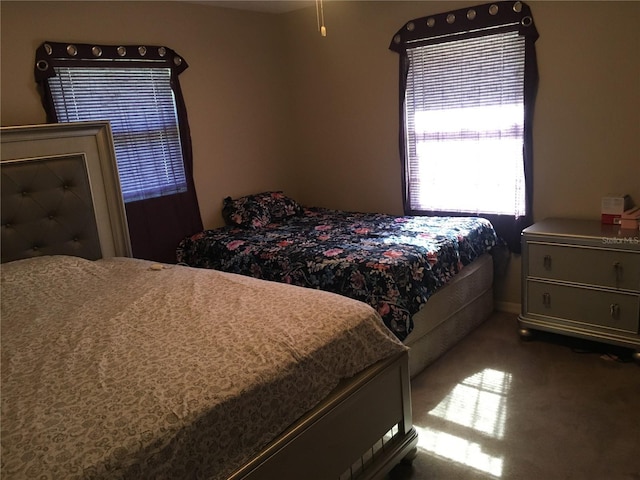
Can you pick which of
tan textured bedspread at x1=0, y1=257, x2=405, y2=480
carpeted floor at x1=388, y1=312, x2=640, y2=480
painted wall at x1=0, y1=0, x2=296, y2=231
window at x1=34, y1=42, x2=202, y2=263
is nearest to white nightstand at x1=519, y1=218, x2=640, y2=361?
carpeted floor at x1=388, y1=312, x2=640, y2=480

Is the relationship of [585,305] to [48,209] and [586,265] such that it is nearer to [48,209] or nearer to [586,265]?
[586,265]

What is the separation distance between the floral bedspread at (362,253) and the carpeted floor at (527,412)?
45cm

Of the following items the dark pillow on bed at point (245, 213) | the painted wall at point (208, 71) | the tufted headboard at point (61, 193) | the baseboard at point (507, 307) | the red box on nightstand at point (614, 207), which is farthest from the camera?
the dark pillow on bed at point (245, 213)

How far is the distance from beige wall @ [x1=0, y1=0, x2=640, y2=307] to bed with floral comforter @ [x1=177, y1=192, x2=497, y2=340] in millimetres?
312

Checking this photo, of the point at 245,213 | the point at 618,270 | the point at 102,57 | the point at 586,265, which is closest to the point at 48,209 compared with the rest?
the point at 102,57

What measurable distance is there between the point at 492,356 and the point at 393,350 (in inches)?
49.4

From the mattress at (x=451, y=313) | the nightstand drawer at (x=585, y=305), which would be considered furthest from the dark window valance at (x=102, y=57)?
the nightstand drawer at (x=585, y=305)

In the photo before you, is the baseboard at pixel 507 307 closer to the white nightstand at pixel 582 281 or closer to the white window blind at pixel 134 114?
the white nightstand at pixel 582 281

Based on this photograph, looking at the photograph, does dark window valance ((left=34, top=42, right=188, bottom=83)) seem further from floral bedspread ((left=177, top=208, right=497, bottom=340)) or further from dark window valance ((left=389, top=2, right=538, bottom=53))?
dark window valance ((left=389, top=2, right=538, bottom=53))

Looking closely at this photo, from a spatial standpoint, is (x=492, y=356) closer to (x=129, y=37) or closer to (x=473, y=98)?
(x=473, y=98)

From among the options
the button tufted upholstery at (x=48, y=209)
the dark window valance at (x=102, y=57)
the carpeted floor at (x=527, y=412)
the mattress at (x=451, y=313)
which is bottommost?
the carpeted floor at (x=527, y=412)

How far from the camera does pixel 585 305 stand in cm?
271

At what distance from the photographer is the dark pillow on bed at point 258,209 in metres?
3.60

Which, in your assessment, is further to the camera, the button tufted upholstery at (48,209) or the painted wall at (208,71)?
the painted wall at (208,71)
